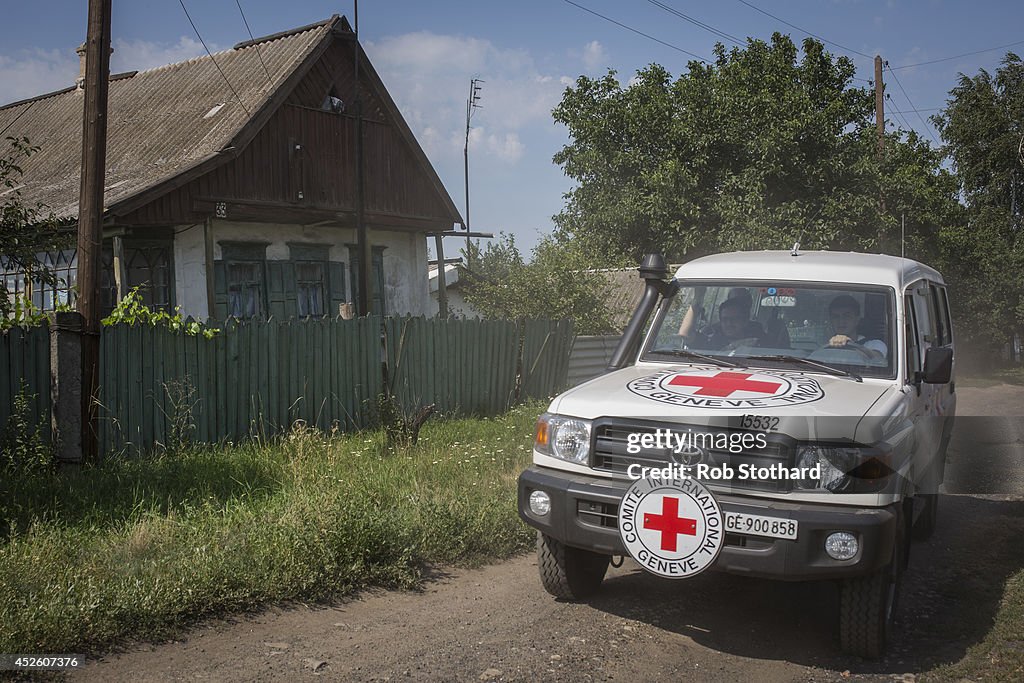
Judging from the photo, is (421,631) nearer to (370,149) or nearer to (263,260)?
(263,260)

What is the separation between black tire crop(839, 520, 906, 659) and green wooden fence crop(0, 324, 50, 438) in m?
6.29

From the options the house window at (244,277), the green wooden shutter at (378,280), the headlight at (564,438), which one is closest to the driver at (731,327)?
the headlight at (564,438)

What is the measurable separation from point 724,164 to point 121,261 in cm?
1620

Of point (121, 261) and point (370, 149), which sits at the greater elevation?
point (370, 149)

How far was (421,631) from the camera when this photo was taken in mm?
4668

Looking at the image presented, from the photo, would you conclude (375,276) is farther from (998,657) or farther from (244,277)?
(998,657)

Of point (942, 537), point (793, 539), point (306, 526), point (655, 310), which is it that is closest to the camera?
point (793, 539)

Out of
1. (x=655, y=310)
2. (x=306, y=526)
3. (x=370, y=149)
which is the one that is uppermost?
(x=370, y=149)

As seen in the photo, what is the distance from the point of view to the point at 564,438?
4672 mm

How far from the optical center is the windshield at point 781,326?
5.09 metres

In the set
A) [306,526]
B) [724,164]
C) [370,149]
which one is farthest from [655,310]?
[724,164]

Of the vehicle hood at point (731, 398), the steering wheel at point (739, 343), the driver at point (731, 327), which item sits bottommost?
the vehicle hood at point (731, 398)

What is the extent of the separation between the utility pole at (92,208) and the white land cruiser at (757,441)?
4491 millimetres

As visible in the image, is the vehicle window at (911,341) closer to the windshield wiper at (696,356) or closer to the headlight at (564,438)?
the windshield wiper at (696,356)
